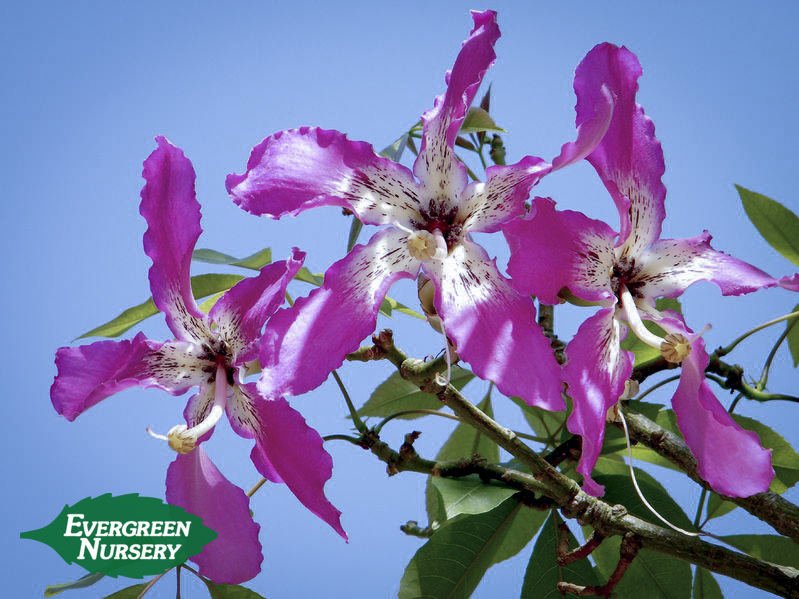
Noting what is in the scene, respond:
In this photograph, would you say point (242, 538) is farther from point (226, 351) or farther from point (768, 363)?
point (768, 363)

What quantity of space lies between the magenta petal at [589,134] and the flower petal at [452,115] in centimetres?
8

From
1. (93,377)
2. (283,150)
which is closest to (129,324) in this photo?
(93,377)

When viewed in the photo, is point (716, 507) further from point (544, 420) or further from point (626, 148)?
point (626, 148)

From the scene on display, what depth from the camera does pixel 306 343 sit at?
52cm

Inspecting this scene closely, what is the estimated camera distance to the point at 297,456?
555mm

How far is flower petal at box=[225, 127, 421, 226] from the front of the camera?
54 cm

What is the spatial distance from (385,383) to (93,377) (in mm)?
366

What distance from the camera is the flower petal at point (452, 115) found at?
1.76 ft

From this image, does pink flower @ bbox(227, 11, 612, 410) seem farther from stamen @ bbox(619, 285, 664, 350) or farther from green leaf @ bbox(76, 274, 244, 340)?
green leaf @ bbox(76, 274, 244, 340)

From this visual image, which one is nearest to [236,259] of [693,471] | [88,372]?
[88,372]

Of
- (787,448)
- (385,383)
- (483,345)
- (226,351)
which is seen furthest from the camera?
(385,383)

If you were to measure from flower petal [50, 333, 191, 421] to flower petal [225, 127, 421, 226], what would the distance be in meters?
0.14

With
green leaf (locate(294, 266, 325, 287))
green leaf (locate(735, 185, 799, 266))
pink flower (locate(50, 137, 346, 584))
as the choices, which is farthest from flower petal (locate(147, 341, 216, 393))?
green leaf (locate(735, 185, 799, 266))

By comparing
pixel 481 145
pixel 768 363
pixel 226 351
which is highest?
pixel 481 145
